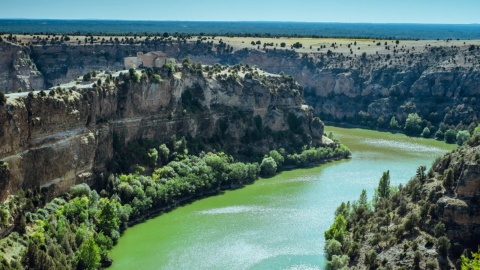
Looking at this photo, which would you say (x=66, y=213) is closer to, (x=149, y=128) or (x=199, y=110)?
(x=149, y=128)

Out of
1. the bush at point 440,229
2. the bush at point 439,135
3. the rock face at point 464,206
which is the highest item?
the rock face at point 464,206

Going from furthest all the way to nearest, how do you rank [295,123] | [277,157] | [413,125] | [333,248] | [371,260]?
1. [413,125]
2. [295,123]
3. [277,157]
4. [333,248]
5. [371,260]

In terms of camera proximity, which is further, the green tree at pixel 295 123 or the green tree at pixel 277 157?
the green tree at pixel 295 123

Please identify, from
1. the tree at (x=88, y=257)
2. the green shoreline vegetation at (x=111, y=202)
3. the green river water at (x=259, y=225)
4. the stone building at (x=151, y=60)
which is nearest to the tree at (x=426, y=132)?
the green river water at (x=259, y=225)

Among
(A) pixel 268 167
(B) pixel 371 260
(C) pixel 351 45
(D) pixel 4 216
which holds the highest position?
(C) pixel 351 45

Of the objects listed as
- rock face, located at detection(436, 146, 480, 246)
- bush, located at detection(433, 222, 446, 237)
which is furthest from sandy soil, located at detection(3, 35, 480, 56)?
bush, located at detection(433, 222, 446, 237)

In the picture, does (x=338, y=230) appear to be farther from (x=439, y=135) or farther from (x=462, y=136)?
(x=439, y=135)

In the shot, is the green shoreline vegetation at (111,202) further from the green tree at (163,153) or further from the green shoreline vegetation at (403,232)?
the green shoreline vegetation at (403,232)

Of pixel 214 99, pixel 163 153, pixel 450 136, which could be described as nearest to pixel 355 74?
pixel 450 136
